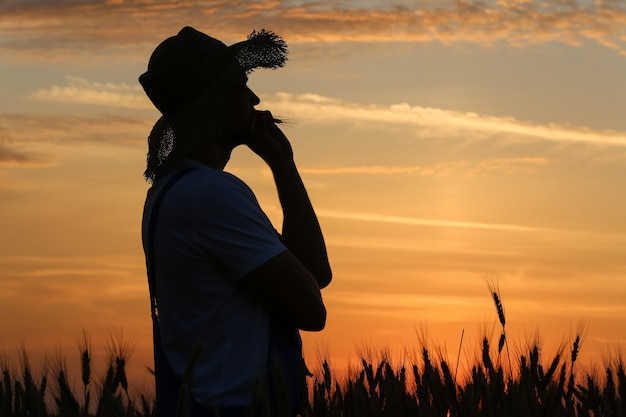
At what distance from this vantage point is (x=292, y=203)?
3691mm

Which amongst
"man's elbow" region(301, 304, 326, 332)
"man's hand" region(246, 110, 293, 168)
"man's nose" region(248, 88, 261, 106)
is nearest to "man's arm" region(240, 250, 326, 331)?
"man's elbow" region(301, 304, 326, 332)

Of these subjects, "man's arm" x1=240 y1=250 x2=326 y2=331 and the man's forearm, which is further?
the man's forearm

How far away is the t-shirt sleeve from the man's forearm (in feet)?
1.20

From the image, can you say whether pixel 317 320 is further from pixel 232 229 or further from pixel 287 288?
pixel 232 229

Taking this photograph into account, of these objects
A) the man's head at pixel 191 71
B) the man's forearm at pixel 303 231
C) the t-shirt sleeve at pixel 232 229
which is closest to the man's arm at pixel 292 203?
the man's forearm at pixel 303 231

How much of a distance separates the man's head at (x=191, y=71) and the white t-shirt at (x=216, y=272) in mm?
362

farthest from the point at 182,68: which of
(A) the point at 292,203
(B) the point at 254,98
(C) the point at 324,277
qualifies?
(C) the point at 324,277

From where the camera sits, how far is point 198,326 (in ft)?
10.9

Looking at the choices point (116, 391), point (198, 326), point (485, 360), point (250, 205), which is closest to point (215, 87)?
point (250, 205)

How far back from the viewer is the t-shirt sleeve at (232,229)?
3182 millimetres

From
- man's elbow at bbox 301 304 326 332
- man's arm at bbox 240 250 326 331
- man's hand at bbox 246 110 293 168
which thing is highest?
man's hand at bbox 246 110 293 168

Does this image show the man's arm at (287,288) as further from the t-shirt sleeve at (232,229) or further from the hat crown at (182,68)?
the hat crown at (182,68)

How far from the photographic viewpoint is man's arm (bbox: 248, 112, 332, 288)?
3611 millimetres

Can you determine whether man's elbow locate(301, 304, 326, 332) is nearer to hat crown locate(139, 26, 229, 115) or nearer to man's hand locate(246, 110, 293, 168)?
man's hand locate(246, 110, 293, 168)
